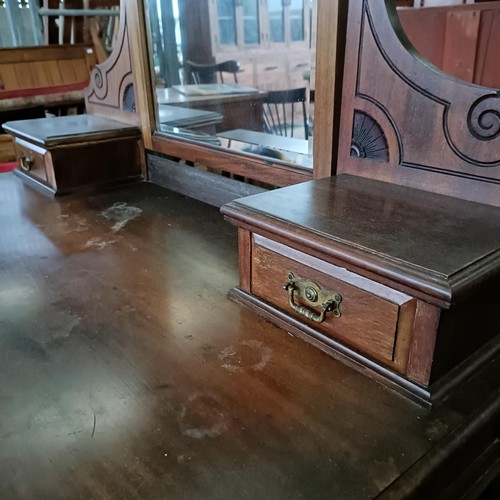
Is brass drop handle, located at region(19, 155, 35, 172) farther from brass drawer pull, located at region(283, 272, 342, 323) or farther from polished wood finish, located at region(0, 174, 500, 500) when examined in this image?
brass drawer pull, located at region(283, 272, 342, 323)

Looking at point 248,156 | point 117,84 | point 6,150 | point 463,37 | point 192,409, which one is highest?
point 463,37

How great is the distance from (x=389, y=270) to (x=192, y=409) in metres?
0.28

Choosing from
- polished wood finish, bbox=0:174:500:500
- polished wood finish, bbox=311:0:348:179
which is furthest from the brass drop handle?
polished wood finish, bbox=311:0:348:179

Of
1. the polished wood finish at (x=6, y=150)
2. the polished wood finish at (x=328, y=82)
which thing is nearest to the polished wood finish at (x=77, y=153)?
the polished wood finish at (x=328, y=82)

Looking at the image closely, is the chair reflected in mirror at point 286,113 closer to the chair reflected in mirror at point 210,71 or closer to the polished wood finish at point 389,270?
the chair reflected in mirror at point 210,71

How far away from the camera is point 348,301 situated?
2.08 ft

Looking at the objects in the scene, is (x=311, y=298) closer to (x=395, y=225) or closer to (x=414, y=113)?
(x=395, y=225)

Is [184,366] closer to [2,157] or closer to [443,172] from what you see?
[443,172]

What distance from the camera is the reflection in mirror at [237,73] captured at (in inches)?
39.4

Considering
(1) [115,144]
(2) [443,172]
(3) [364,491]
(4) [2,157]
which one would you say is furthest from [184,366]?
(4) [2,157]

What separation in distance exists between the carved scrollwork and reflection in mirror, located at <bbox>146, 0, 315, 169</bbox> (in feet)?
1.05

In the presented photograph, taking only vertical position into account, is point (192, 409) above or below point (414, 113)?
below

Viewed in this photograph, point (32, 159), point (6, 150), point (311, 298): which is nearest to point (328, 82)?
point (311, 298)

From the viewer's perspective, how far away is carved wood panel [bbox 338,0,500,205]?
72 cm
